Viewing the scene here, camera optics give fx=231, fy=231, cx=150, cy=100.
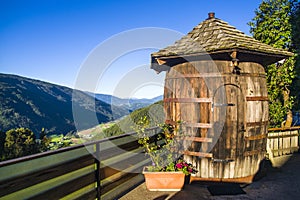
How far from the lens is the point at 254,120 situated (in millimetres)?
5113

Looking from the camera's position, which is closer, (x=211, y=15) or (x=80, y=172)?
(x=80, y=172)

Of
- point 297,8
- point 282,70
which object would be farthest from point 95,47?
point 297,8

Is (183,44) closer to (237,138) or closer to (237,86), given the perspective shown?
(237,86)

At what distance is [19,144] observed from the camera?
25.1 metres

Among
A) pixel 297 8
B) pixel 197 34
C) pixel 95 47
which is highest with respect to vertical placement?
pixel 297 8

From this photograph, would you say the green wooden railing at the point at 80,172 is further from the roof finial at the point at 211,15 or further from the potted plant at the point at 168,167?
the roof finial at the point at 211,15

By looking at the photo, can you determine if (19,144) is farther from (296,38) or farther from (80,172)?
(296,38)

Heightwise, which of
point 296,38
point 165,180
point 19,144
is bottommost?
point 19,144

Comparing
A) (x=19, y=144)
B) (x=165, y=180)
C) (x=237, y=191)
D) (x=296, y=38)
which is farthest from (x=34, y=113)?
(x=237, y=191)

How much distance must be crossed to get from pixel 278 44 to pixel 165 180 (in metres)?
7.47

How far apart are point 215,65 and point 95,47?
2734 millimetres

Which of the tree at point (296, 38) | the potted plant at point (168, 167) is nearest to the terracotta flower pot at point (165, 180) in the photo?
the potted plant at point (168, 167)

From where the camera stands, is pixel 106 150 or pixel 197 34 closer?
pixel 106 150

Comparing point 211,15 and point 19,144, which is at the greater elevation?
point 211,15
